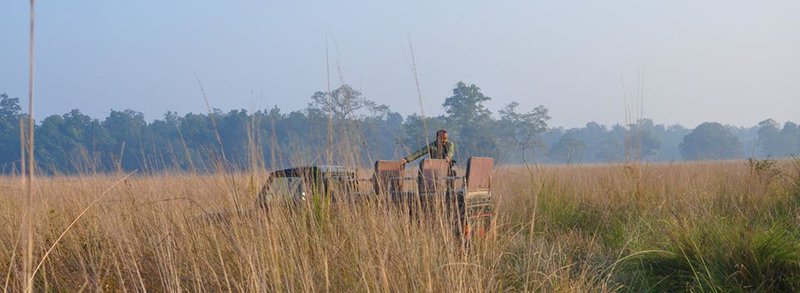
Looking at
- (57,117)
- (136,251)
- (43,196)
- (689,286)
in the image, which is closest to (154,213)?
(136,251)

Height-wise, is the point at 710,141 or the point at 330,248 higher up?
the point at 710,141

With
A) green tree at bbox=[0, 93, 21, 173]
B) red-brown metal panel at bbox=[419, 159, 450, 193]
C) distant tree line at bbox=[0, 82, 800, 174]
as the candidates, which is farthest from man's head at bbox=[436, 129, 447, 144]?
green tree at bbox=[0, 93, 21, 173]

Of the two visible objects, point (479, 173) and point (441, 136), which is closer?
point (479, 173)

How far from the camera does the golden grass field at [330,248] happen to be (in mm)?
3788

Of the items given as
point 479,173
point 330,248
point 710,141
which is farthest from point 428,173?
point 710,141

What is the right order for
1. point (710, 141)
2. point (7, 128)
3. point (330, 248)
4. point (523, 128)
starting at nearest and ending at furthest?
point (330, 248), point (523, 128), point (7, 128), point (710, 141)

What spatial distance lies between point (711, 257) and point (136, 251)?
3687 mm

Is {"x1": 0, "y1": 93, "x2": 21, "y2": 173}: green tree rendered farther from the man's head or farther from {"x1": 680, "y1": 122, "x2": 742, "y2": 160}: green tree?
{"x1": 680, "y1": 122, "x2": 742, "y2": 160}: green tree

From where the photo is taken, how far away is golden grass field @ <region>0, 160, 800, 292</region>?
12.4 feet

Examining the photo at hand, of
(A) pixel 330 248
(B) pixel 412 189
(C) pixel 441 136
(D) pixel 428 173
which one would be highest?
(C) pixel 441 136

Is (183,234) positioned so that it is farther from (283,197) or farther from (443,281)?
(443,281)

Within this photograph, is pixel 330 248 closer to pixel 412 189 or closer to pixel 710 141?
pixel 412 189

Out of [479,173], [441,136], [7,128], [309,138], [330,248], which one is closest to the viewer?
[330,248]

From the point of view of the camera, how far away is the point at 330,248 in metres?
4.34
